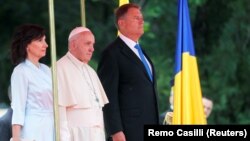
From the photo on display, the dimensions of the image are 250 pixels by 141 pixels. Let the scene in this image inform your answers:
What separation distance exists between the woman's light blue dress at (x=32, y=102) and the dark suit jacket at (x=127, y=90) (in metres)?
0.50

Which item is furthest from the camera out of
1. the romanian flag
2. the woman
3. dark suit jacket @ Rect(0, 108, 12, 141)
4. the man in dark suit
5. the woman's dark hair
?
the romanian flag

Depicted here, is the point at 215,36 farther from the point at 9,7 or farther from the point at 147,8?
the point at 9,7

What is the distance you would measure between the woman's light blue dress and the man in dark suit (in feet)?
1.64

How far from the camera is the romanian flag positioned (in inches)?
323

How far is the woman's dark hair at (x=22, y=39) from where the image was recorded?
7.43m

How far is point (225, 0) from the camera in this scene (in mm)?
15836

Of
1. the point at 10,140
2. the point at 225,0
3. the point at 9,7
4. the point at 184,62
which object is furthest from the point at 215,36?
the point at 10,140

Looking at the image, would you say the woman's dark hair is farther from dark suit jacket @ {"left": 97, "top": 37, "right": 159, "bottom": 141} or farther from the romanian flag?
the romanian flag

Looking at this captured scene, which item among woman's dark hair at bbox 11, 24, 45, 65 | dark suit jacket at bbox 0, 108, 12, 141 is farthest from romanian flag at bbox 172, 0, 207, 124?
woman's dark hair at bbox 11, 24, 45, 65

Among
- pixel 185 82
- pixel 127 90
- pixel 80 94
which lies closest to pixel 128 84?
pixel 127 90

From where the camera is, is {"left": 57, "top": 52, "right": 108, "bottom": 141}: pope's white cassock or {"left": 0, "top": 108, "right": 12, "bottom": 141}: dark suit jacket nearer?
{"left": 57, "top": 52, "right": 108, "bottom": 141}: pope's white cassock

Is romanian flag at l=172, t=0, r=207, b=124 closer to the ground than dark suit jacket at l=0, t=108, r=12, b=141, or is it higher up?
higher up

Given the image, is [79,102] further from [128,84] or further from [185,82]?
[185,82]

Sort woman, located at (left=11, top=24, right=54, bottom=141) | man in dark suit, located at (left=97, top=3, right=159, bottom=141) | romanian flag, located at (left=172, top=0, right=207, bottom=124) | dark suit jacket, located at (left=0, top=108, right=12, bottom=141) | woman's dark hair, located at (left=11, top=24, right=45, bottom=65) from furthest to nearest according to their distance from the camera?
1. romanian flag, located at (left=172, top=0, right=207, bottom=124)
2. dark suit jacket, located at (left=0, top=108, right=12, bottom=141)
3. man in dark suit, located at (left=97, top=3, right=159, bottom=141)
4. woman's dark hair, located at (left=11, top=24, right=45, bottom=65)
5. woman, located at (left=11, top=24, right=54, bottom=141)
